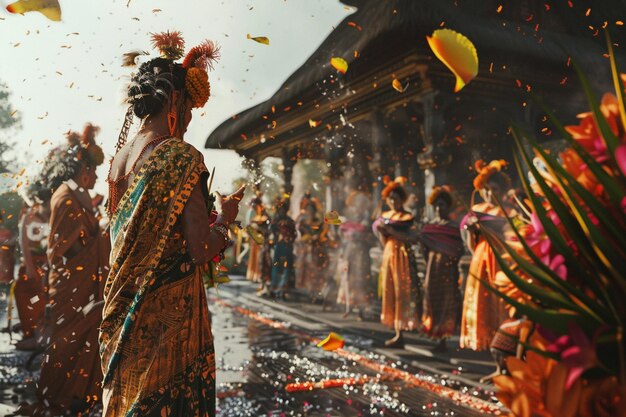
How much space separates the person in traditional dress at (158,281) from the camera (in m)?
2.28

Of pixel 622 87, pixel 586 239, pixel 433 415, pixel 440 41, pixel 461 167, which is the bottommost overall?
pixel 433 415

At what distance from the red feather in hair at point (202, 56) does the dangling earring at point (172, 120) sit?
9.7 inches

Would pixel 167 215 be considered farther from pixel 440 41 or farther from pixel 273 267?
pixel 273 267

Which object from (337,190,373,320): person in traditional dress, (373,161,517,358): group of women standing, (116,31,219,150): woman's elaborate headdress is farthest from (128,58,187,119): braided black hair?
(337,190,373,320): person in traditional dress

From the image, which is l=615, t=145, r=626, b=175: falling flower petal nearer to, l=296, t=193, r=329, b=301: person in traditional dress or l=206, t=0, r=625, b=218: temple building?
l=206, t=0, r=625, b=218: temple building

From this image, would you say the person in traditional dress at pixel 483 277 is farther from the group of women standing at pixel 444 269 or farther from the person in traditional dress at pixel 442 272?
the person in traditional dress at pixel 442 272

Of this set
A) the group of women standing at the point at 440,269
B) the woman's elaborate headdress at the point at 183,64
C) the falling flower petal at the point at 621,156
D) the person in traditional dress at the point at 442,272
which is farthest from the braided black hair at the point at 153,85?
the person in traditional dress at the point at 442,272

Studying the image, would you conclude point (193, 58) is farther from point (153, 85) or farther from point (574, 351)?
point (574, 351)

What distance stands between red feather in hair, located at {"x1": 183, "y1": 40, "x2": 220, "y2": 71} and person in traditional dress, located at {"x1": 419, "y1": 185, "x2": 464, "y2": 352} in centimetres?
496

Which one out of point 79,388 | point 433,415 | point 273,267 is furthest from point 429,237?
point 273,267

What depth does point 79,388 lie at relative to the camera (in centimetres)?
447

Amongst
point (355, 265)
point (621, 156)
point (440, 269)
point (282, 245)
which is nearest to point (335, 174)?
point (282, 245)

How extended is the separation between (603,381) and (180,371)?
72.0 inches

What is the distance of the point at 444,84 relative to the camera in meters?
9.02
